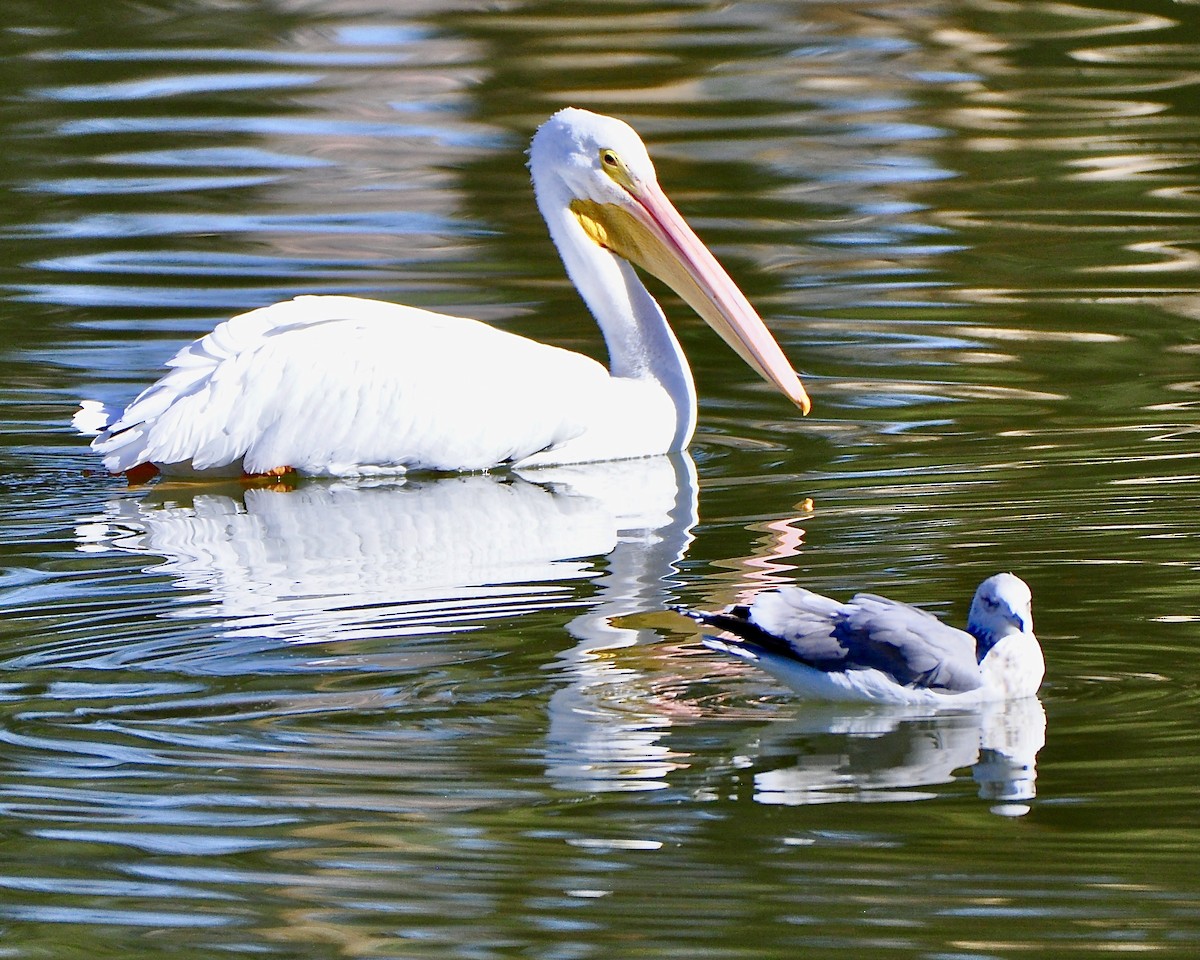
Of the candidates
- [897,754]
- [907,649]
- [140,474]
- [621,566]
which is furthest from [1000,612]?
[140,474]

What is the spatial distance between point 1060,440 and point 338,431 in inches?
80.3

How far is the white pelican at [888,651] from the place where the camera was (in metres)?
4.14

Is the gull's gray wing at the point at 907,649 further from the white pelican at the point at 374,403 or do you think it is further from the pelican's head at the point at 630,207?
the pelican's head at the point at 630,207

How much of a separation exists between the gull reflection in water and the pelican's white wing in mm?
2568

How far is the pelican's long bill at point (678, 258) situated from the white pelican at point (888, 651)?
9.63 ft

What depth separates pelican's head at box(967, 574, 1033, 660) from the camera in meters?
4.18

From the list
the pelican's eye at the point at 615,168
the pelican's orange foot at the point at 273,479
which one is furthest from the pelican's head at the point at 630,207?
the pelican's orange foot at the point at 273,479

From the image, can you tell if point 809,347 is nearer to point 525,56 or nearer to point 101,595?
point 101,595

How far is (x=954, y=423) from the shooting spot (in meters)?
7.03

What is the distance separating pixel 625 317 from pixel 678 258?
25 centimetres

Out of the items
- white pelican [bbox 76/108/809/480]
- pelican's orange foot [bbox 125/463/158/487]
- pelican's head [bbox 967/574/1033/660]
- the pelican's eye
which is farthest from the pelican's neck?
pelican's head [bbox 967/574/1033/660]

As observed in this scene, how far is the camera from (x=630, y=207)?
7.33m

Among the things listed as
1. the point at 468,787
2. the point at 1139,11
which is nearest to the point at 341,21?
the point at 1139,11

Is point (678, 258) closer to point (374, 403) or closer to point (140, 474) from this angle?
point (374, 403)
